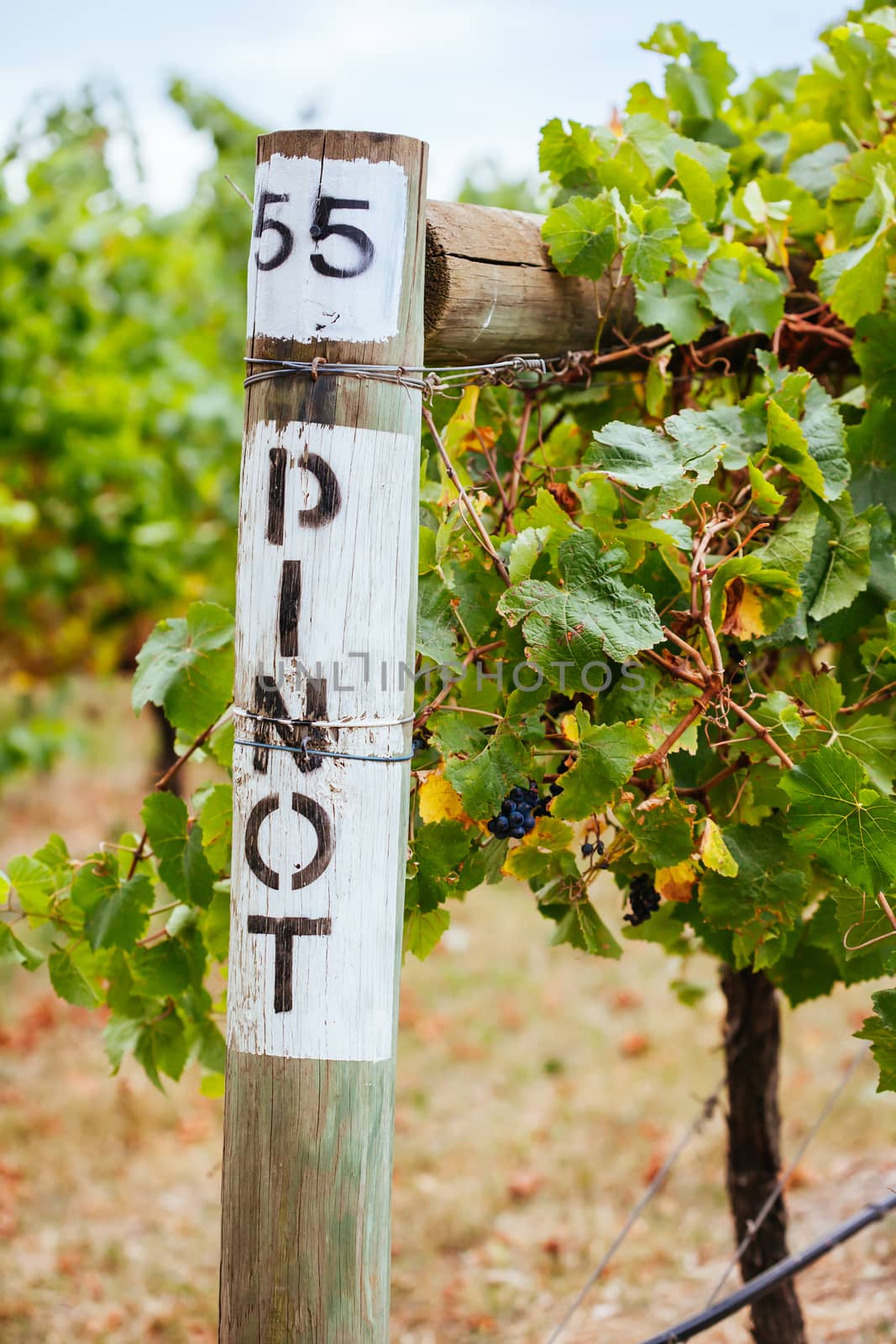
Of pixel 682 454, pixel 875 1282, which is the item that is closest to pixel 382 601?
pixel 682 454

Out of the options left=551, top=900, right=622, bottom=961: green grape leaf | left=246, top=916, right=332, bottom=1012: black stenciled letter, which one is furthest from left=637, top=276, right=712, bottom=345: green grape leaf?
left=246, top=916, right=332, bottom=1012: black stenciled letter

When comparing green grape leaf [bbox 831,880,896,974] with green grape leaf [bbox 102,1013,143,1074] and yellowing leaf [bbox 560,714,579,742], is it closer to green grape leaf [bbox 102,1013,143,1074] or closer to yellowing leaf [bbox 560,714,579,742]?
yellowing leaf [bbox 560,714,579,742]

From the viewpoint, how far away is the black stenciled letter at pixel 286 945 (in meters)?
1.18

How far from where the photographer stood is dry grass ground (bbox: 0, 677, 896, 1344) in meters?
3.08

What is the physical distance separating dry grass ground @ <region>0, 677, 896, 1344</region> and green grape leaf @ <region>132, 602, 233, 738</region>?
143 centimetres

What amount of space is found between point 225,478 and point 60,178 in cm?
183

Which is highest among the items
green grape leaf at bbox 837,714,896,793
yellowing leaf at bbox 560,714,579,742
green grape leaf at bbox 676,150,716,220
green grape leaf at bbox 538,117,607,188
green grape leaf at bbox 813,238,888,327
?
green grape leaf at bbox 538,117,607,188

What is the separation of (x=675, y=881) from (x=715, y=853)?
0.47 feet

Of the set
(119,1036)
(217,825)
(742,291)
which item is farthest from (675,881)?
(119,1036)

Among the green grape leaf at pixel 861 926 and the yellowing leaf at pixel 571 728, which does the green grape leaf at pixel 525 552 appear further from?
the green grape leaf at pixel 861 926

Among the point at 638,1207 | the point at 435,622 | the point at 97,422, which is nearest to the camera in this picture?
the point at 435,622

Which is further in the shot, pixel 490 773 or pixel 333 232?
pixel 490 773

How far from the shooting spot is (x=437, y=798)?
1341 millimetres

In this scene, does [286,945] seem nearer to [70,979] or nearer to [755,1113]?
[70,979]
